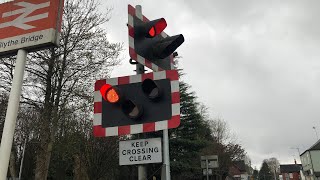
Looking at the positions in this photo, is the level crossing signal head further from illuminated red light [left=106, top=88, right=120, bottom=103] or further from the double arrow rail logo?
the double arrow rail logo

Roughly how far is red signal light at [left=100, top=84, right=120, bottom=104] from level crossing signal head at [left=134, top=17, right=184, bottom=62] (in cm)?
71

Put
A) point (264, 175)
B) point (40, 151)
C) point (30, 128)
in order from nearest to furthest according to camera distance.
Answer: point (40, 151), point (30, 128), point (264, 175)

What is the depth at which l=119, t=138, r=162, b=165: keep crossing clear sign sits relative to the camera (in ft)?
13.8

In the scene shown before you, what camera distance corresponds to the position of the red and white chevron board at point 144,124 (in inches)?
162

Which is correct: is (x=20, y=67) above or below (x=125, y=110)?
above

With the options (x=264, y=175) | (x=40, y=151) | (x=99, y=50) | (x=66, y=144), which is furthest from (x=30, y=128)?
(x=264, y=175)

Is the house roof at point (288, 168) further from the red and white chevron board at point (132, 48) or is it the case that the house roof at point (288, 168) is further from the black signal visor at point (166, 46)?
the red and white chevron board at point (132, 48)

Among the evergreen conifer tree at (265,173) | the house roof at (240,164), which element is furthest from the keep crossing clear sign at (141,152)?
the evergreen conifer tree at (265,173)

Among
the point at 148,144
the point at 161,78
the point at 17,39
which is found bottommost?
the point at 148,144

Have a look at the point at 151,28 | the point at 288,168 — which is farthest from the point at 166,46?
the point at 288,168

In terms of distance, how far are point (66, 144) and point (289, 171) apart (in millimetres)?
135333

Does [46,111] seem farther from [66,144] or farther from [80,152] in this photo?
[80,152]

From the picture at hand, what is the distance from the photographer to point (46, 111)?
17.3 meters

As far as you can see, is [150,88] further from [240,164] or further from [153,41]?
[240,164]
